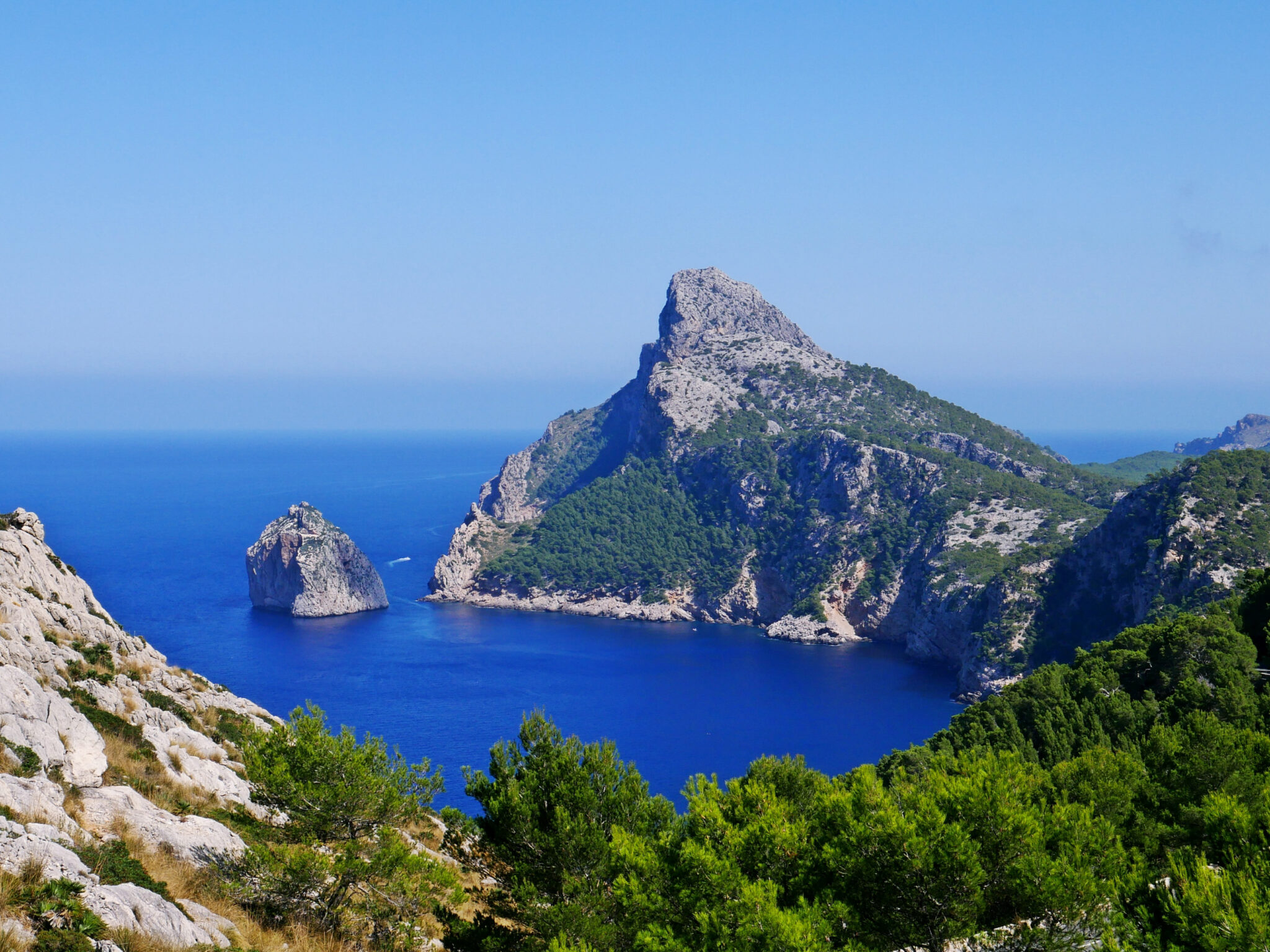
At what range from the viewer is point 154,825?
16.0m

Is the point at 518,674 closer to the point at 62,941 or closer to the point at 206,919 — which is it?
the point at 206,919

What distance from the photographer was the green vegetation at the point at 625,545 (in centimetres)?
12244

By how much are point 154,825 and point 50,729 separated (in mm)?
3420

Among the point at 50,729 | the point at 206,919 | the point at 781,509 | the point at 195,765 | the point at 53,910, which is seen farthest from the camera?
the point at 781,509

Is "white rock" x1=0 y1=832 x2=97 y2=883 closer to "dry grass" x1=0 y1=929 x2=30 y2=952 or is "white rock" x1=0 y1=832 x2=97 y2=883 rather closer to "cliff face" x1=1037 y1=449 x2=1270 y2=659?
"dry grass" x1=0 y1=929 x2=30 y2=952

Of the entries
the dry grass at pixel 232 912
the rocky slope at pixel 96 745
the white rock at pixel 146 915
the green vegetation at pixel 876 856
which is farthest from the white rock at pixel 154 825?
the green vegetation at pixel 876 856

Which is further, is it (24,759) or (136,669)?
(136,669)

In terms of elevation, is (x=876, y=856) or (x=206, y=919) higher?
(x=876, y=856)

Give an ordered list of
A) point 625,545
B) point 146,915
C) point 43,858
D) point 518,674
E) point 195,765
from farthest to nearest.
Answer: point 625,545, point 518,674, point 195,765, point 146,915, point 43,858

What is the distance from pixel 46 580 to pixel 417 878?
1825cm

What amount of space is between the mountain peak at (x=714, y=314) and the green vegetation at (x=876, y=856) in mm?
140603

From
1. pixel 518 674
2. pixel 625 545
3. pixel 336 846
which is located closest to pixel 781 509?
pixel 625 545

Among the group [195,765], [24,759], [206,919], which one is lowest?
[206,919]

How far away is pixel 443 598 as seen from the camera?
4892 inches
